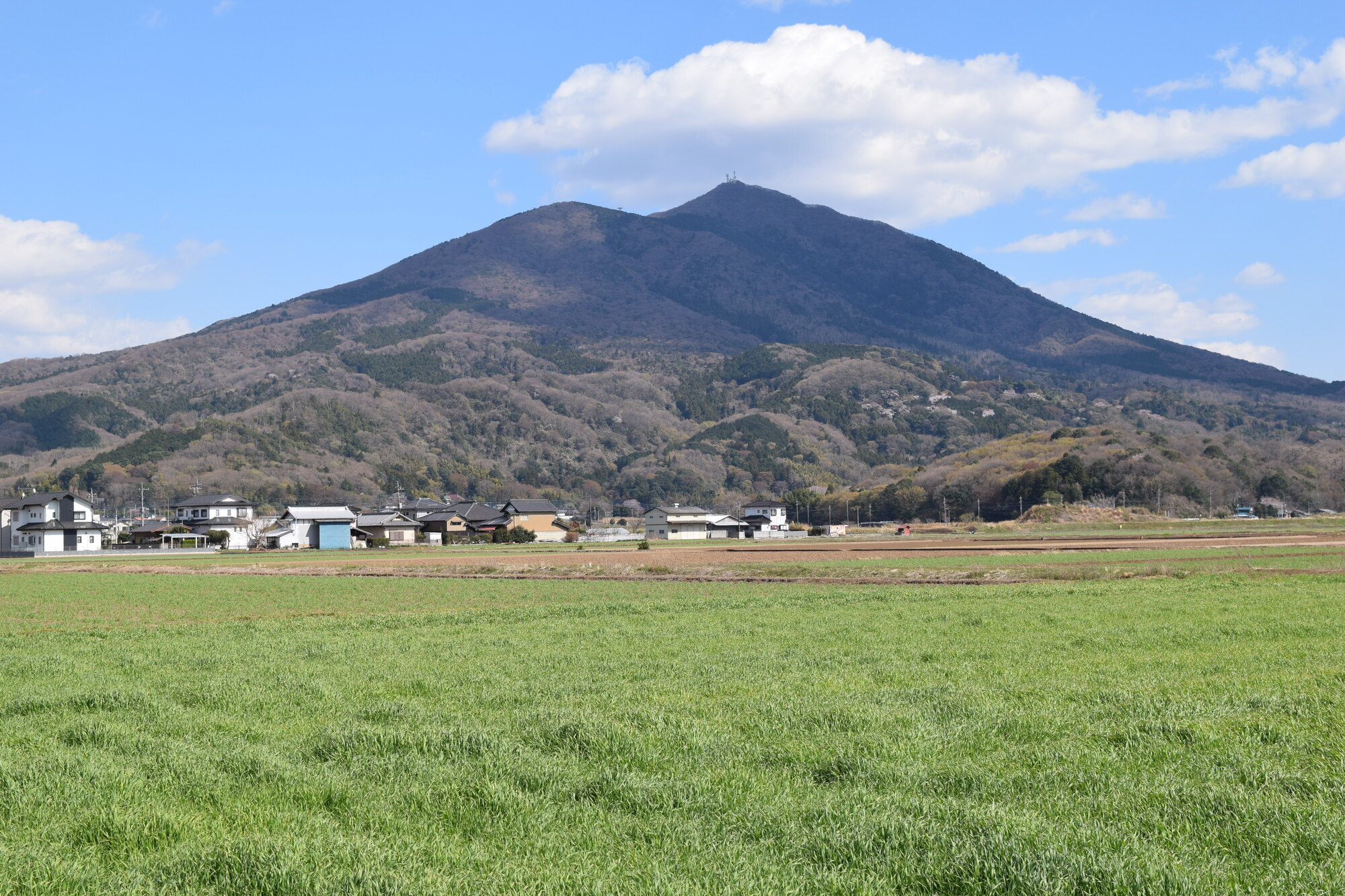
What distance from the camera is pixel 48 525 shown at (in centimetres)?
10350

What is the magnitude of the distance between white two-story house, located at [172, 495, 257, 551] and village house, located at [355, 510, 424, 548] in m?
14.1

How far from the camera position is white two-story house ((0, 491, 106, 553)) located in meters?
104

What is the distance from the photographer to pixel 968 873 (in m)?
5.89

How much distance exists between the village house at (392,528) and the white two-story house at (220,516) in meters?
14.1

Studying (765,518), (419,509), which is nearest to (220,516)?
(419,509)

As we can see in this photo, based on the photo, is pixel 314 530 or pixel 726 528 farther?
pixel 726 528

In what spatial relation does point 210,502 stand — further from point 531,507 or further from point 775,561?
point 775,561

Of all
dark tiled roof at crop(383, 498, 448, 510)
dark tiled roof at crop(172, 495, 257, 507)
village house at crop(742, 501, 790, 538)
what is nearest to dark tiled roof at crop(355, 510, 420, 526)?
dark tiled roof at crop(383, 498, 448, 510)

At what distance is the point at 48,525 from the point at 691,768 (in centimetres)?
11591

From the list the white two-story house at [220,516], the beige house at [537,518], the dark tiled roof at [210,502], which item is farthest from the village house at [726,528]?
the dark tiled roof at [210,502]

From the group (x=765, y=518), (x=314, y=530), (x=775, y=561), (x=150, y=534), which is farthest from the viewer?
(x=765, y=518)

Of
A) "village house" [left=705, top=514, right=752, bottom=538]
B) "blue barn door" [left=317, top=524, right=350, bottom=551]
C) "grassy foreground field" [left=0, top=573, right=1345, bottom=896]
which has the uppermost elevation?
"grassy foreground field" [left=0, top=573, right=1345, bottom=896]

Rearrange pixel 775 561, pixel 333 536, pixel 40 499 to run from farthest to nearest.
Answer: pixel 333 536
pixel 40 499
pixel 775 561

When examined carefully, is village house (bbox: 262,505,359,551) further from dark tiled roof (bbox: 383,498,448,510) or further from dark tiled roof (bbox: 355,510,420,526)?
dark tiled roof (bbox: 383,498,448,510)
